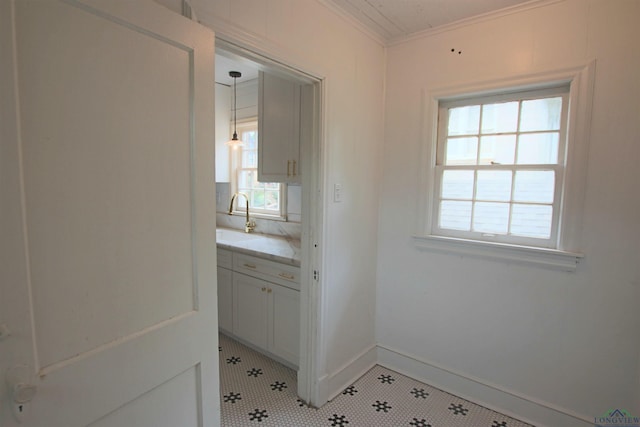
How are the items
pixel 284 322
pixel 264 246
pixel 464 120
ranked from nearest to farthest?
pixel 464 120, pixel 284 322, pixel 264 246

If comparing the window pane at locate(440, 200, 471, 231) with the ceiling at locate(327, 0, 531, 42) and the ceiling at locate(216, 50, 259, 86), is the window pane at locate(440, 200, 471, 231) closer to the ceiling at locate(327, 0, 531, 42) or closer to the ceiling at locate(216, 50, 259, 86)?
the ceiling at locate(327, 0, 531, 42)

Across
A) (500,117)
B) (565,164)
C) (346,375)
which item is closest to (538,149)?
(565,164)

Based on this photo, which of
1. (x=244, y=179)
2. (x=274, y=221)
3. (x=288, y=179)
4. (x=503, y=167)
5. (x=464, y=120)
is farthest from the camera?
(x=244, y=179)

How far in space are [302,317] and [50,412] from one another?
1.40 m

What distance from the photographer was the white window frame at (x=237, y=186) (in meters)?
3.20

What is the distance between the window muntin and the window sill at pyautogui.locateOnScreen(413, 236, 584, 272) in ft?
0.23

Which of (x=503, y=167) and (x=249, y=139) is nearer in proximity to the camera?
(x=503, y=167)

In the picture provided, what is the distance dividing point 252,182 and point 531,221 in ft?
8.73

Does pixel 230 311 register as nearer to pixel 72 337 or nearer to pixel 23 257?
pixel 72 337

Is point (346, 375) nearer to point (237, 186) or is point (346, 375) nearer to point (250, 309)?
point (250, 309)

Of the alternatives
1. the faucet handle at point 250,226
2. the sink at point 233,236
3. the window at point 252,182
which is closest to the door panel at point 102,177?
the sink at point 233,236

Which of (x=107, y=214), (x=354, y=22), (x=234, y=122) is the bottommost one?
(x=107, y=214)

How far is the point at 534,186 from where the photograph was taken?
76.3 inches

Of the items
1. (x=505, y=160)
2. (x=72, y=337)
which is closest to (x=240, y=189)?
(x=505, y=160)
